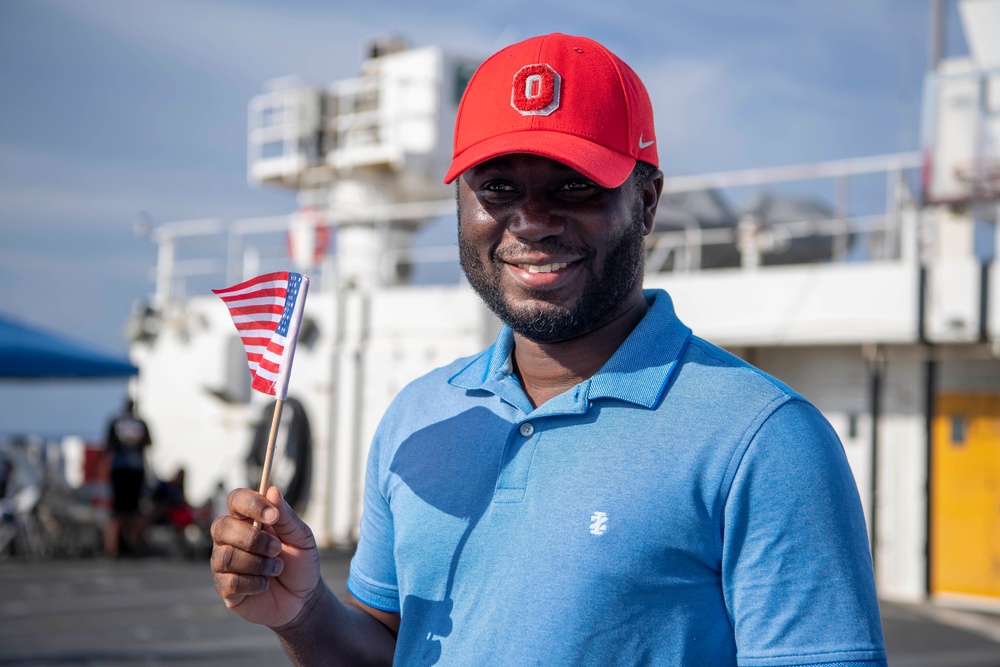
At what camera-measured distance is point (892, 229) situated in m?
12.2

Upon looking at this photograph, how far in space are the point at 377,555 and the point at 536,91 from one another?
984 millimetres

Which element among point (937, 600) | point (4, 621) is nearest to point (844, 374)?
point (937, 600)

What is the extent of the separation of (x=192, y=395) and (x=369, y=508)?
15.2 metres

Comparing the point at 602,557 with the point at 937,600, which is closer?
the point at 602,557

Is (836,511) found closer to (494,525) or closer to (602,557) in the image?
(602,557)

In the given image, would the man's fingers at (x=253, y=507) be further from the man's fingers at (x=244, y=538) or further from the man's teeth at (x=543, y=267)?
the man's teeth at (x=543, y=267)

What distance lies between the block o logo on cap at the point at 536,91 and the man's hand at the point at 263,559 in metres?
0.80

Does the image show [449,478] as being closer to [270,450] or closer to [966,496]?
[270,450]

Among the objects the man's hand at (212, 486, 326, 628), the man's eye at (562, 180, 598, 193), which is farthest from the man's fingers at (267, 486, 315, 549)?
the man's eye at (562, 180, 598, 193)

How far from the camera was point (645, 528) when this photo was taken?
1.69m

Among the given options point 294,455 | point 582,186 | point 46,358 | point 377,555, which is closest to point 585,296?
point 582,186

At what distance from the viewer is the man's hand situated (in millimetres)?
1832

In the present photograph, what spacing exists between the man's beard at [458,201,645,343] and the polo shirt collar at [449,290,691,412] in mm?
76

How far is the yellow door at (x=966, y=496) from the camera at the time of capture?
11.7 m
